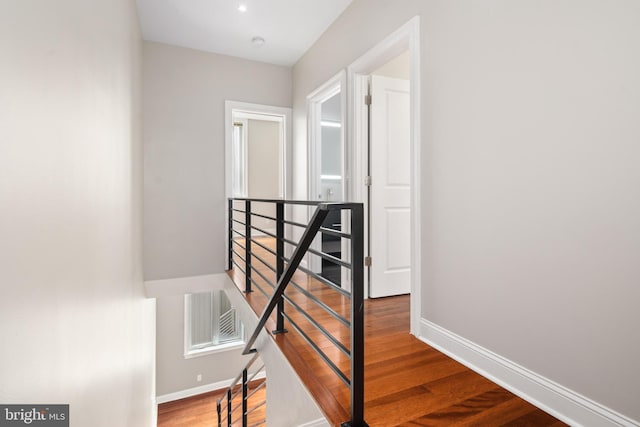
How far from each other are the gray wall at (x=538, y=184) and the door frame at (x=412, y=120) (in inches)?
2.2

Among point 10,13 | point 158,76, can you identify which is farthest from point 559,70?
point 158,76

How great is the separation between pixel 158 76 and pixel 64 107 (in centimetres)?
293

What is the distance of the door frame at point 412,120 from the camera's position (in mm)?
2061

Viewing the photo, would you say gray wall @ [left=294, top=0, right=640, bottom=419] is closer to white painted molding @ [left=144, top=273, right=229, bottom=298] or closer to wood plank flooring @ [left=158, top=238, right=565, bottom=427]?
wood plank flooring @ [left=158, top=238, right=565, bottom=427]

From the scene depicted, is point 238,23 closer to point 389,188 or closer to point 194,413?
point 389,188

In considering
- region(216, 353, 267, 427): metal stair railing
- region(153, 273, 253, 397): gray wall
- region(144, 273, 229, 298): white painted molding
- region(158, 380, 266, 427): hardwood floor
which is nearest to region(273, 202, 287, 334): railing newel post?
region(216, 353, 267, 427): metal stair railing

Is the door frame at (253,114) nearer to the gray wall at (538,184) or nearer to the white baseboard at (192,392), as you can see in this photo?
the white baseboard at (192,392)

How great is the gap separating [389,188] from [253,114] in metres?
2.18

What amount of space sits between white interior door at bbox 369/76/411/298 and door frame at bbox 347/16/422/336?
0.23ft

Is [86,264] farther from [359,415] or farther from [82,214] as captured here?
[359,415]

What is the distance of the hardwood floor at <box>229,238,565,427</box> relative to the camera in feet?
4.29

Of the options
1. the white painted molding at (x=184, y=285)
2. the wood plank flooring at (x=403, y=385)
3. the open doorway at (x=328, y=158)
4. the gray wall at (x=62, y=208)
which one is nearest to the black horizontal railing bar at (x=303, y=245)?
the wood plank flooring at (x=403, y=385)

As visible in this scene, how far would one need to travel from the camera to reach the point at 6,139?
0.72m

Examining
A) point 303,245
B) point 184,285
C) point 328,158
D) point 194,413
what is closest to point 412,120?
point 303,245
